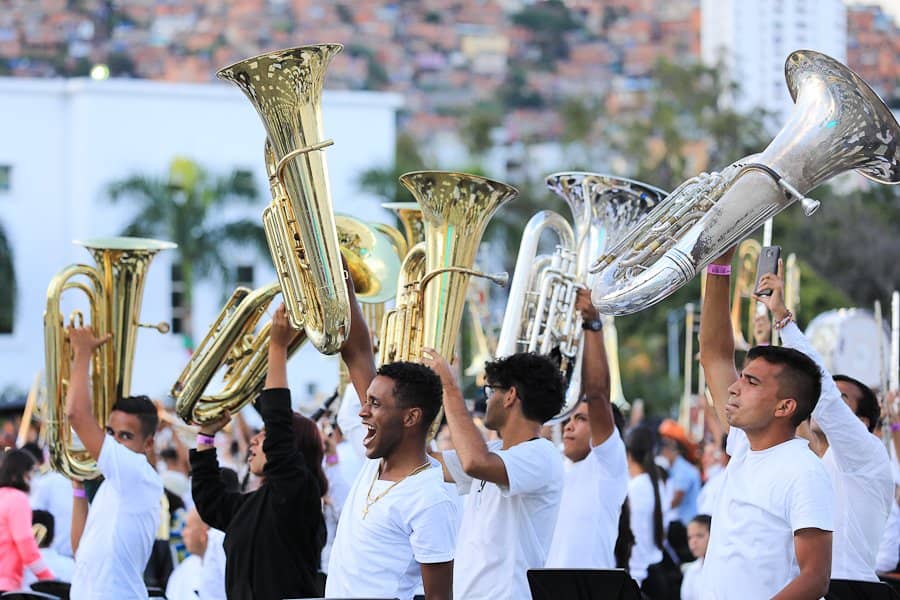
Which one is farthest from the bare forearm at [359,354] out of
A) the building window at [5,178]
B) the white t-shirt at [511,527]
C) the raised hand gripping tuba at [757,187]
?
the building window at [5,178]

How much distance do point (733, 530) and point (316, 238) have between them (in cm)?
170

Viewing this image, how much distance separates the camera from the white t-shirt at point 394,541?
516cm

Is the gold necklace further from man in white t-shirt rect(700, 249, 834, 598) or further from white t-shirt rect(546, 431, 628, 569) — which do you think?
white t-shirt rect(546, 431, 628, 569)

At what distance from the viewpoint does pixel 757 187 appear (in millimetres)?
5254

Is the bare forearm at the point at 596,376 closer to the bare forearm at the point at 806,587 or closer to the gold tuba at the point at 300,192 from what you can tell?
the gold tuba at the point at 300,192

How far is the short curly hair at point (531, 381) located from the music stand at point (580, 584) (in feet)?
2.22

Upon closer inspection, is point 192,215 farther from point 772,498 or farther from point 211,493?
point 772,498

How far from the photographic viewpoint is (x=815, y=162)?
5.32 meters

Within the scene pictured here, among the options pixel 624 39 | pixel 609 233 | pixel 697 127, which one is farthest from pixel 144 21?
pixel 609 233

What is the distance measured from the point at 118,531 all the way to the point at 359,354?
1599 millimetres

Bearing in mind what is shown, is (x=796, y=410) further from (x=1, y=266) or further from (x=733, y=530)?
(x=1, y=266)

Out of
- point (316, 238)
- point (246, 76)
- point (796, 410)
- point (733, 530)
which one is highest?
point (246, 76)

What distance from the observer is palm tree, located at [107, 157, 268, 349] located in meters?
36.2

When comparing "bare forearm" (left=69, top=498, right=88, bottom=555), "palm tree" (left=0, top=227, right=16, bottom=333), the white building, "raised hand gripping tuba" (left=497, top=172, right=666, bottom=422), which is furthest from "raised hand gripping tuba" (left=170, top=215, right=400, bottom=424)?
"palm tree" (left=0, top=227, right=16, bottom=333)
